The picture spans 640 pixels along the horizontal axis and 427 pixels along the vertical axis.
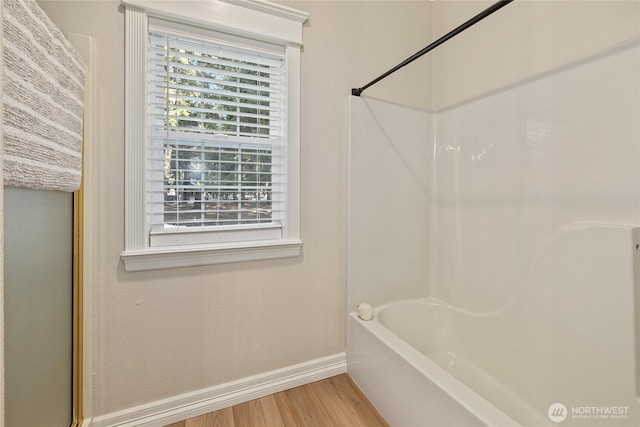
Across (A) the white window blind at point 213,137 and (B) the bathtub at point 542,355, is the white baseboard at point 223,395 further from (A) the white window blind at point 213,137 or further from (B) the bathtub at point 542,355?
(A) the white window blind at point 213,137

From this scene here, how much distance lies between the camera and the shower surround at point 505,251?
1.14 m

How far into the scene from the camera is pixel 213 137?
59.2 inches

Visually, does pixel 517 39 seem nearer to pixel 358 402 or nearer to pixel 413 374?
pixel 413 374

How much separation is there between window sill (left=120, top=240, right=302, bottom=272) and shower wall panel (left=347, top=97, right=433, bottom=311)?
441 mm

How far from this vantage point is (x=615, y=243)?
1.15 m

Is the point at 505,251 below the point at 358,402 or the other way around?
the other way around

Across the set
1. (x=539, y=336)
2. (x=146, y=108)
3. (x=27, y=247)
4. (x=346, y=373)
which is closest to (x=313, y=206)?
(x=146, y=108)

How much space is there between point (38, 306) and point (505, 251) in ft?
6.77

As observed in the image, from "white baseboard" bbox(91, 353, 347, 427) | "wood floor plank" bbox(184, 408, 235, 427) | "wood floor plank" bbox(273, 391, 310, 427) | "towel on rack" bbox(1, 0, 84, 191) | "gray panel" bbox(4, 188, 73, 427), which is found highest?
"towel on rack" bbox(1, 0, 84, 191)

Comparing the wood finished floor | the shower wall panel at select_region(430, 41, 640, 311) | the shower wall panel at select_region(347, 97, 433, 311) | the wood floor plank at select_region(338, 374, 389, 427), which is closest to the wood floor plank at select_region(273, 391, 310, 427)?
the wood finished floor

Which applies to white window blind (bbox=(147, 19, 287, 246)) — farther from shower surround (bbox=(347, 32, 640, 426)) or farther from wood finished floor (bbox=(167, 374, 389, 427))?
wood finished floor (bbox=(167, 374, 389, 427))

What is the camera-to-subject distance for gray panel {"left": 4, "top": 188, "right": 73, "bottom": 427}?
0.78 meters

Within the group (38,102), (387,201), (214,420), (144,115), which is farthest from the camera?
Answer: (387,201)

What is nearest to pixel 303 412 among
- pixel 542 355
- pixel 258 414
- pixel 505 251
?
pixel 258 414
